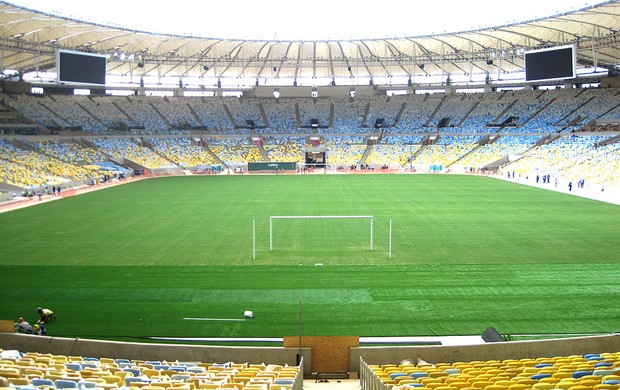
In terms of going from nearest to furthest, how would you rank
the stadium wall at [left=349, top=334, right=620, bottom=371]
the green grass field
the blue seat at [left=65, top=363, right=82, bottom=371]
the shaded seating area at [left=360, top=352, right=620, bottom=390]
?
the shaded seating area at [left=360, top=352, right=620, bottom=390] < the blue seat at [left=65, top=363, right=82, bottom=371] < the stadium wall at [left=349, top=334, right=620, bottom=371] < the green grass field

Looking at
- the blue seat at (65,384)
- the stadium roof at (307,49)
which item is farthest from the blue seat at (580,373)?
the stadium roof at (307,49)

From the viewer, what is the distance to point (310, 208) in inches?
1326

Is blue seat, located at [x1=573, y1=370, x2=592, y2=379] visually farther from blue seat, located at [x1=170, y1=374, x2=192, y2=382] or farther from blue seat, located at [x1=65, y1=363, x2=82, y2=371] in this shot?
blue seat, located at [x1=65, y1=363, x2=82, y2=371]

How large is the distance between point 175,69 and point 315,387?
65012mm

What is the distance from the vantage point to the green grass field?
1456 cm

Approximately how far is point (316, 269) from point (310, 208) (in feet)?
46.1

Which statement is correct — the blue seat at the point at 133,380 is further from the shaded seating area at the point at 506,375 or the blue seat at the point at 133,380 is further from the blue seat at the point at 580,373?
the blue seat at the point at 580,373

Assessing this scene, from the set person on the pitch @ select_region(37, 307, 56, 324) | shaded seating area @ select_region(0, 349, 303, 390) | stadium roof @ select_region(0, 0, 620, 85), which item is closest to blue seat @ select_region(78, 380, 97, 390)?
shaded seating area @ select_region(0, 349, 303, 390)

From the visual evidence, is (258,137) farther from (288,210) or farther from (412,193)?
(288,210)

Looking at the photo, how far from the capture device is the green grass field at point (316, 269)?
14.6 metres

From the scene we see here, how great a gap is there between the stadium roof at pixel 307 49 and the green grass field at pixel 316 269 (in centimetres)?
1721

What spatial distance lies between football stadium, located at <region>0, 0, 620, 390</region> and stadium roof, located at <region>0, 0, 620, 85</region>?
389 mm

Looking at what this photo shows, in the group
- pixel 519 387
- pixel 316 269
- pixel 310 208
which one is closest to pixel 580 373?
pixel 519 387

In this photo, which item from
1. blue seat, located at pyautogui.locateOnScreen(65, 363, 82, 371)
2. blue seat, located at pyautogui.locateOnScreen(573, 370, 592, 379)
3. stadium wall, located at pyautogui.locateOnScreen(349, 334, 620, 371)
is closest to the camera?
blue seat, located at pyautogui.locateOnScreen(573, 370, 592, 379)
